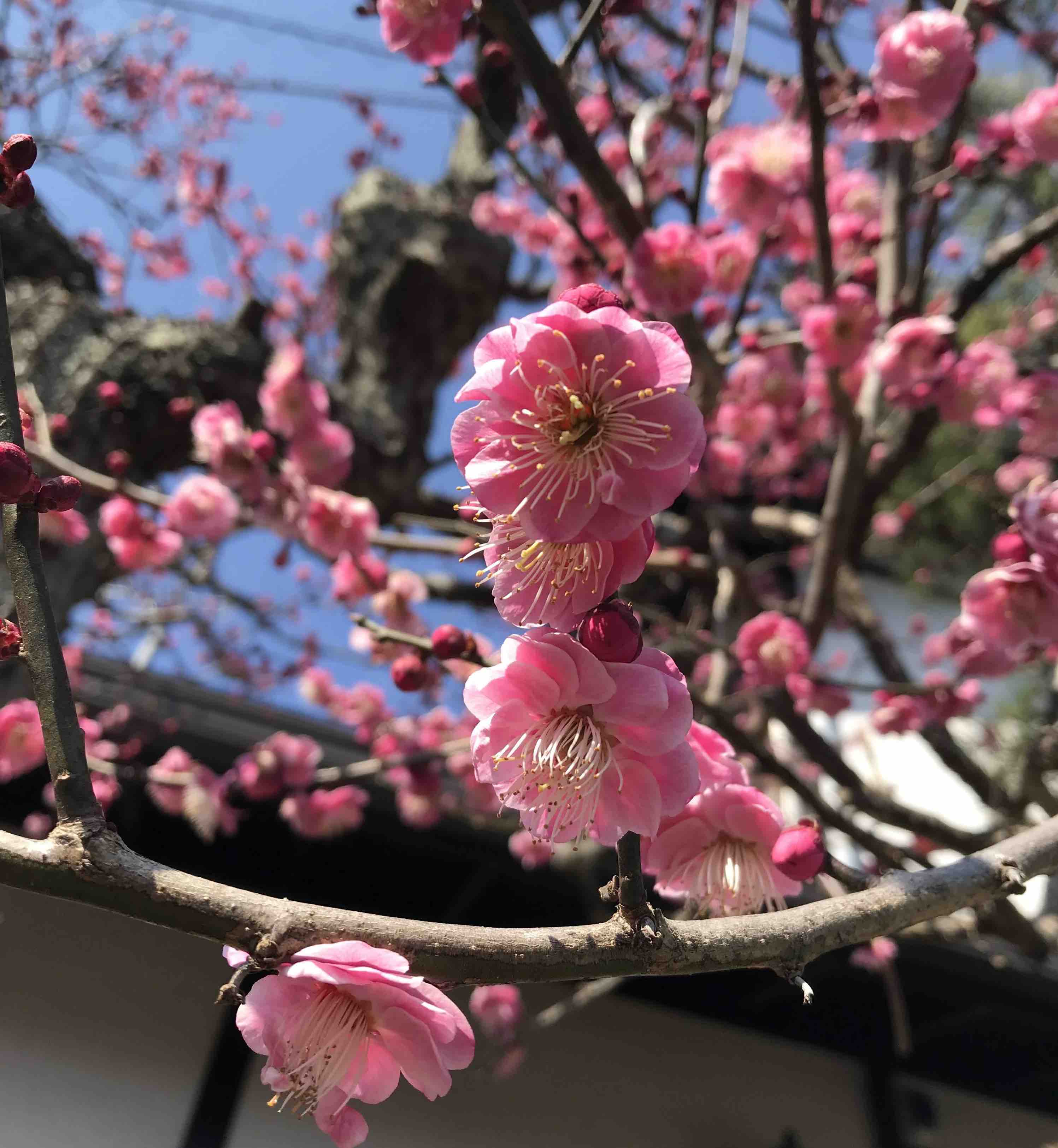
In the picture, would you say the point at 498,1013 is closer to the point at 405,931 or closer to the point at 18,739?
the point at 18,739

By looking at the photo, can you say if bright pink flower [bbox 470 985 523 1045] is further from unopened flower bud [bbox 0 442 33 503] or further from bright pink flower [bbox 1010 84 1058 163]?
bright pink flower [bbox 1010 84 1058 163]

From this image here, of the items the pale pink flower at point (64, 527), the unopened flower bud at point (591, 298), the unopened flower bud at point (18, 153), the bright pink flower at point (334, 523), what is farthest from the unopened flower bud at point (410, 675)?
the pale pink flower at point (64, 527)

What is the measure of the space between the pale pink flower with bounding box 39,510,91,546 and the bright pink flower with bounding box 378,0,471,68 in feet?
4.91

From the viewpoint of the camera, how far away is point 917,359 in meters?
2.29

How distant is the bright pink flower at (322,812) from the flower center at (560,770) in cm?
184

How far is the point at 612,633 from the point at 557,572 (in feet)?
0.28

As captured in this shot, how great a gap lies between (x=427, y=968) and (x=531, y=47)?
157 cm

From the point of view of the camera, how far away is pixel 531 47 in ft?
4.86

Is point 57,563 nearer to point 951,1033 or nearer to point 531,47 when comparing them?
point 531,47

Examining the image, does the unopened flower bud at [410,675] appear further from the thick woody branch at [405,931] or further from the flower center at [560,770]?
the thick woody branch at [405,931]

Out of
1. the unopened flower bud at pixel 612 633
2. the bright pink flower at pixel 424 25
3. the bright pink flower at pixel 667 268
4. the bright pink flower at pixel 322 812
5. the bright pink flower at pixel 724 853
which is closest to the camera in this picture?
the unopened flower bud at pixel 612 633

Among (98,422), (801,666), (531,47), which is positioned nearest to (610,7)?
(531,47)

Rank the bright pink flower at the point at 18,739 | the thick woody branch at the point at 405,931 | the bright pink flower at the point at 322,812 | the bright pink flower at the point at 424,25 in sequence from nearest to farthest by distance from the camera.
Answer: the thick woody branch at the point at 405,931 → the bright pink flower at the point at 424,25 → the bright pink flower at the point at 18,739 → the bright pink flower at the point at 322,812

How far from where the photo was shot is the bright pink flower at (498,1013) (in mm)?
2613
